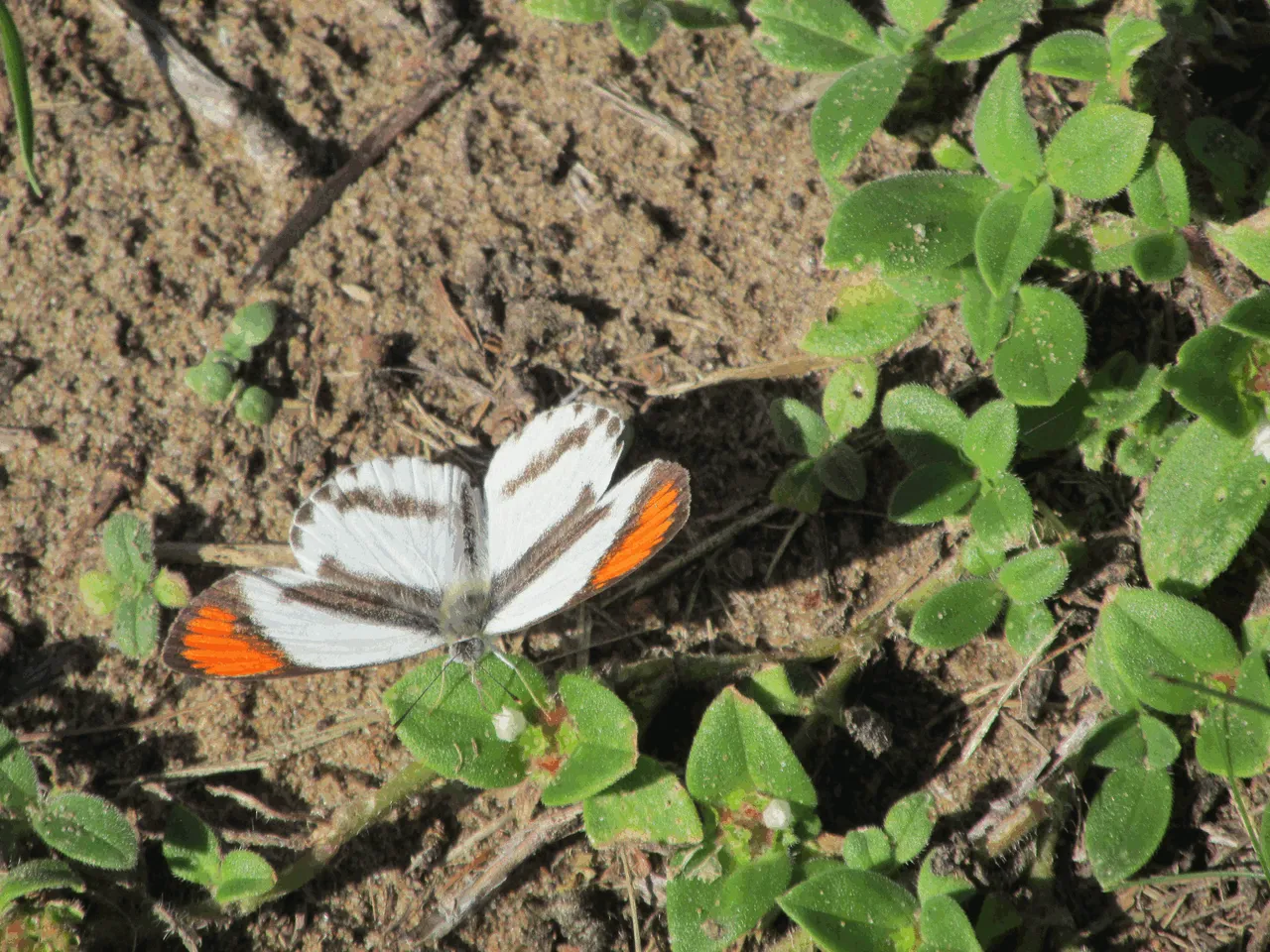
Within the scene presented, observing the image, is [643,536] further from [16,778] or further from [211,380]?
[16,778]

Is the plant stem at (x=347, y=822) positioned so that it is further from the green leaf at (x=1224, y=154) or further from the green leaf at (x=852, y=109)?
the green leaf at (x=1224, y=154)

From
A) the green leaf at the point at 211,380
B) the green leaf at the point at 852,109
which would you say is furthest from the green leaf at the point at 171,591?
the green leaf at the point at 852,109

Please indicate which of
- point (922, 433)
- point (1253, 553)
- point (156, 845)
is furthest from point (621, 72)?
point (156, 845)

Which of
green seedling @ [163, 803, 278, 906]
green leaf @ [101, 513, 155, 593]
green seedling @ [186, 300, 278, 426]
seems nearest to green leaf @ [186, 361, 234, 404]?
green seedling @ [186, 300, 278, 426]

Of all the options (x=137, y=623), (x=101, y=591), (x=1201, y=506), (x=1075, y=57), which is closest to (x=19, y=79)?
(x=101, y=591)

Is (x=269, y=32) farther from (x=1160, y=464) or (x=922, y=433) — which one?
(x=1160, y=464)
